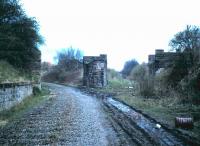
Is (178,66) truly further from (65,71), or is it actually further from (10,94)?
(65,71)

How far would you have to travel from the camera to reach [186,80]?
21.6 meters

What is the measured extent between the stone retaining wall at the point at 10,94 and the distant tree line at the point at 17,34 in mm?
6051

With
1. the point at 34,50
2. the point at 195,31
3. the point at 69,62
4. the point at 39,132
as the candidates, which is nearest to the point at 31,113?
the point at 39,132

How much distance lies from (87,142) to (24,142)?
1972 millimetres

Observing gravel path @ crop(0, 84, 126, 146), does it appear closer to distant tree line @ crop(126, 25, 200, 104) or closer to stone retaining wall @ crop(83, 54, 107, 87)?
distant tree line @ crop(126, 25, 200, 104)

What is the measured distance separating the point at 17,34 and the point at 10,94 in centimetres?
1322

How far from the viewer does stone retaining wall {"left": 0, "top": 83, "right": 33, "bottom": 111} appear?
19.8 meters

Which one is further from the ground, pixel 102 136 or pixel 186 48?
pixel 186 48

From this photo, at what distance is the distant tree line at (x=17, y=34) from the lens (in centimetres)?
3219

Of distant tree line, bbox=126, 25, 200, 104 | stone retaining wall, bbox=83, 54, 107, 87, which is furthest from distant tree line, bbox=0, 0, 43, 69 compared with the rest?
stone retaining wall, bbox=83, 54, 107, 87

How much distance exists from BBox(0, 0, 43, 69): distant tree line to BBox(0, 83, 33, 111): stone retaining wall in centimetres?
605

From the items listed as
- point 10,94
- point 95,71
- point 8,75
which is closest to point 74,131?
point 10,94

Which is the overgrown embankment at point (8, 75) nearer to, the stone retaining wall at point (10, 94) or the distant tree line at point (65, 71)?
the stone retaining wall at point (10, 94)

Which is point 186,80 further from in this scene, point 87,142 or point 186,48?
point 87,142
